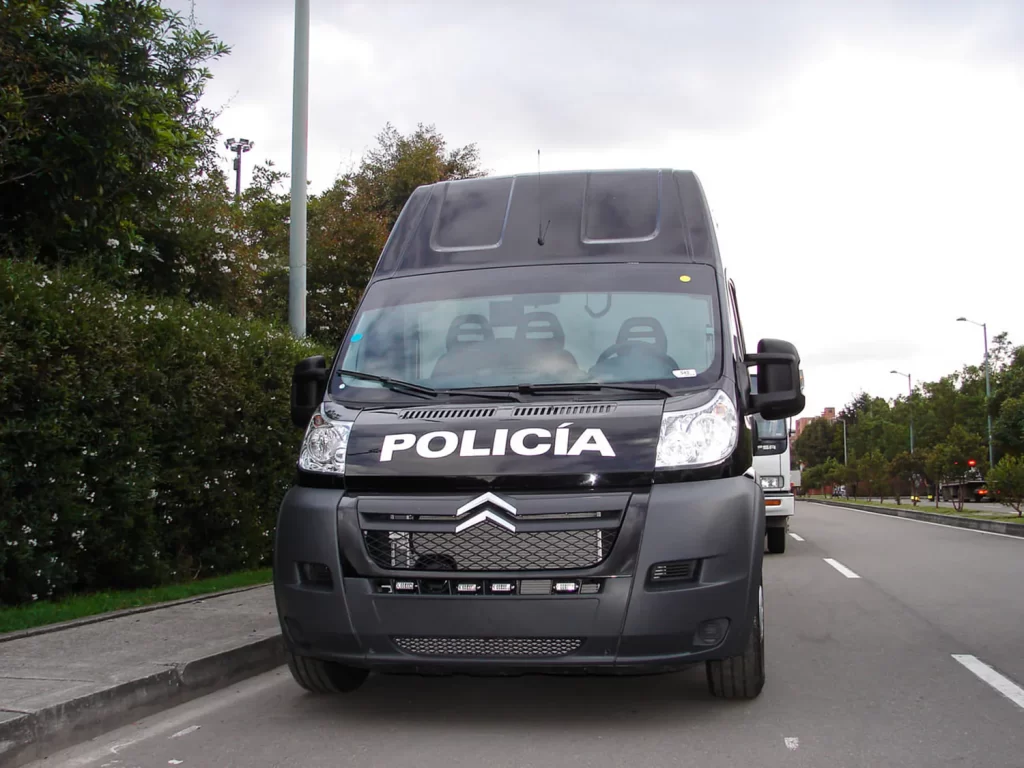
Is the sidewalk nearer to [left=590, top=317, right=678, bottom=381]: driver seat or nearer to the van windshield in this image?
the van windshield

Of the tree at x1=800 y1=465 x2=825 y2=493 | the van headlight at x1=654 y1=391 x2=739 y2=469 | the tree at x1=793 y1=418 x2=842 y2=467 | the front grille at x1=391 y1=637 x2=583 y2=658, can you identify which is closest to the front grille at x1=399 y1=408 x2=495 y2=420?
the van headlight at x1=654 y1=391 x2=739 y2=469

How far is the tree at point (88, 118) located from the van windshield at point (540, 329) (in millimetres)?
4742

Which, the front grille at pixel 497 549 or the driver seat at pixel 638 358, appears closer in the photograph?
the front grille at pixel 497 549

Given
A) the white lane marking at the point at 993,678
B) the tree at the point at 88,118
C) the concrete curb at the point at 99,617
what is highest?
the tree at the point at 88,118

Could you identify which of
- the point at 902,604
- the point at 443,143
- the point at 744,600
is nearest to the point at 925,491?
the point at 443,143

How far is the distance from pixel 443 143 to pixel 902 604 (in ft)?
54.1

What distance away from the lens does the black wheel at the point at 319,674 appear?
5.51m

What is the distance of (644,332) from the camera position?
5.60 m

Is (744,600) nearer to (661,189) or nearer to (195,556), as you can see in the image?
(661,189)

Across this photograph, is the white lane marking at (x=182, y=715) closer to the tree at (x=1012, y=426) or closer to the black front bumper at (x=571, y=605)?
the black front bumper at (x=571, y=605)

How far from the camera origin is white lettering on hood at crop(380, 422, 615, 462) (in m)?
4.83

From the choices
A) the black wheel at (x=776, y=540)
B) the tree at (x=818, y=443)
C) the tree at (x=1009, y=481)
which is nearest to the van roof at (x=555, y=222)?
the black wheel at (x=776, y=540)

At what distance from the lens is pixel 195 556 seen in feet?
34.3

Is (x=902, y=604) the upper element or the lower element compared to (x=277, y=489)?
lower
